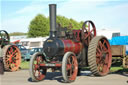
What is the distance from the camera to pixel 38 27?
186 feet

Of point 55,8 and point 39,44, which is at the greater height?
point 55,8

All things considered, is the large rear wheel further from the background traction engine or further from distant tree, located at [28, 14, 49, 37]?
distant tree, located at [28, 14, 49, 37]

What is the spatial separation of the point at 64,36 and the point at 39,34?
46.2 m

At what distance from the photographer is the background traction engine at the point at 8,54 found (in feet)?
42.9

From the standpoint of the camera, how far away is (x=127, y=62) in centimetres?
1240

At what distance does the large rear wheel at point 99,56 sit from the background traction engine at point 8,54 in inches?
205

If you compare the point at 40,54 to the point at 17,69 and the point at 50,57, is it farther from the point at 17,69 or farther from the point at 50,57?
the point at 17,69

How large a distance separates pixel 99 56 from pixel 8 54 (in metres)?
5.65

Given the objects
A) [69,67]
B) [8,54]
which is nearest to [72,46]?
[69,67]

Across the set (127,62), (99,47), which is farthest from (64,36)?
Answer: (127,62)

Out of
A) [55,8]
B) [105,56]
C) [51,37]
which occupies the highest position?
[55,8]

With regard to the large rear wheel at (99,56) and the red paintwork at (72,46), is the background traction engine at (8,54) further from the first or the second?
the large rear wheel at (99,56)

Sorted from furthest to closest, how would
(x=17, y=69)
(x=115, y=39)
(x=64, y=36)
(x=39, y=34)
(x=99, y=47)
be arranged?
1. (x=39, y=34)
2. (x=115, y=39)
3. (x=17, y=69)
4. (x=99, y=47)
5. (x=64, y=36)

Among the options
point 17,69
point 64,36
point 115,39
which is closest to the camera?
point 64,36
